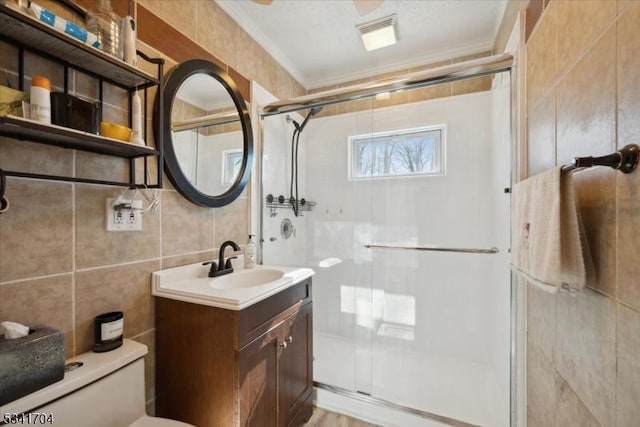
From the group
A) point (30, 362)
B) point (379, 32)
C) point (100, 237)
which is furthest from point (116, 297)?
point (379, 32)

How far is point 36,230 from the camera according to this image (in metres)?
0.84

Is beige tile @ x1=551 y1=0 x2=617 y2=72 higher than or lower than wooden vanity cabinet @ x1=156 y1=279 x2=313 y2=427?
higher

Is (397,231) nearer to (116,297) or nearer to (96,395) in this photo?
(116,297)

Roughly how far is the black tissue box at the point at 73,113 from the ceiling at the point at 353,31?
123cm

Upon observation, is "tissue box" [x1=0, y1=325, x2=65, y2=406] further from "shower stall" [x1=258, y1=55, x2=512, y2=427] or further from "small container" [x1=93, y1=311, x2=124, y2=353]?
"shower stall" [x1=258, y1=55, x2=512, y2=427]

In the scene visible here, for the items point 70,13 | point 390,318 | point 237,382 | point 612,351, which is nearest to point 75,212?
point 70,13

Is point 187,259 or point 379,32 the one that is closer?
point 187,259

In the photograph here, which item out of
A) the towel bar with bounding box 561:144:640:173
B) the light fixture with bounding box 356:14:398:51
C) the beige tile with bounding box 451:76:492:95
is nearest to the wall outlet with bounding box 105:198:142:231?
the towel bar with bounding box 561:144:640:173

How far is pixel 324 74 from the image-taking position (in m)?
2.58

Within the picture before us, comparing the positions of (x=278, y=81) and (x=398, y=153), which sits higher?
(x=278, y=81)

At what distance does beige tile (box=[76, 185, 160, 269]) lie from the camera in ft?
3.10

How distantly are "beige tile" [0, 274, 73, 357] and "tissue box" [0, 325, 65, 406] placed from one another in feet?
0.22

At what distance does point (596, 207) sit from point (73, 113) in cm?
156

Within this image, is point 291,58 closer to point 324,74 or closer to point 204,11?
point 324,74
